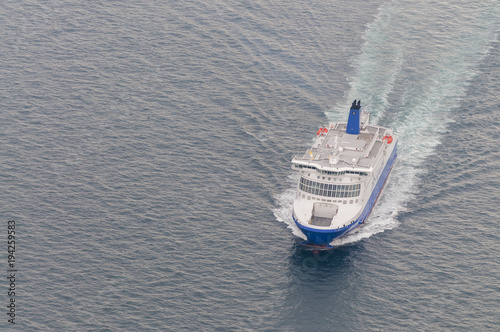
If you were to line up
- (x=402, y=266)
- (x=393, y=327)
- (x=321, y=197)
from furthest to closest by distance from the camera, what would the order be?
1. (x=321, y=197)
2. (x=402, y=266)
3. (x=393, y=327)

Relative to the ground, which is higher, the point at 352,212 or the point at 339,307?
the point at 352,212

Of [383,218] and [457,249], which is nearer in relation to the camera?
[457,249]

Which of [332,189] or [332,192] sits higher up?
[332,189]

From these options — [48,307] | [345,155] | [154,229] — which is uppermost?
[345,155]

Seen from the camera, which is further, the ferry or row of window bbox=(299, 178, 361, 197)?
row of window bbox=(299, 178, 361, 197)

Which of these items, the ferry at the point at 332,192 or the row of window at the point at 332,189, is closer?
the ferry at the point at 332,192

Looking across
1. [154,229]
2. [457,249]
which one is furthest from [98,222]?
[457,249]

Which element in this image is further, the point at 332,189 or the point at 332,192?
the point at 332,192

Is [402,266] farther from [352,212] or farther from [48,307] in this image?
[48,307]
